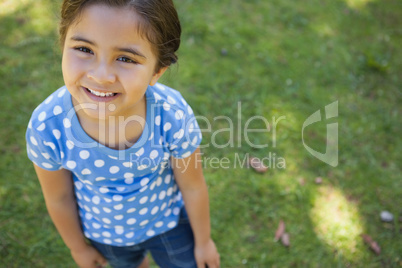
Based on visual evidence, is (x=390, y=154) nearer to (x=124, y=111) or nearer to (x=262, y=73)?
(x=262, y=73)

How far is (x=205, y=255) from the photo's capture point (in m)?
1.82

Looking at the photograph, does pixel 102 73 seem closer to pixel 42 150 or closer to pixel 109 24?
pixel 109 24

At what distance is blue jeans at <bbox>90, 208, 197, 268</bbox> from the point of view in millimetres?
1768

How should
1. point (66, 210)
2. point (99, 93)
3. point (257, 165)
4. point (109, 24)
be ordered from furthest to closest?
1. point (257, 165)
2. point (66, 210)
3. point (99, 93)
4. point (109, 24)

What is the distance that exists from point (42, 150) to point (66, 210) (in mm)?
359

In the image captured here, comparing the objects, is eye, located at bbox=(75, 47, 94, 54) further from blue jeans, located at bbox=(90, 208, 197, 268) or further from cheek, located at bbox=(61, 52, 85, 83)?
blue jeans, located at bbox=(90, 208, 197, 268)

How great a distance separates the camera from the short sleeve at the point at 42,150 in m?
1.34

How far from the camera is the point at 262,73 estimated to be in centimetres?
347

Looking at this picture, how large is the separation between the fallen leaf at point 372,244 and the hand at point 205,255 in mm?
1288

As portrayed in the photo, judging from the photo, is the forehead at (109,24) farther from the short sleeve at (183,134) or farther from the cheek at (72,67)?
the short sleeve at (183,134)

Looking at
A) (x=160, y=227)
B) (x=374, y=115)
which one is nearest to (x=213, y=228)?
(x=160, y=227)

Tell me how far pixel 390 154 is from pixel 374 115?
1.38ft

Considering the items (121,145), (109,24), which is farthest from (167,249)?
(109,24)

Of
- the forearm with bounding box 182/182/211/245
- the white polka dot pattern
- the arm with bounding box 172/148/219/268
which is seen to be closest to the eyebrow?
the white polka dot pattern
